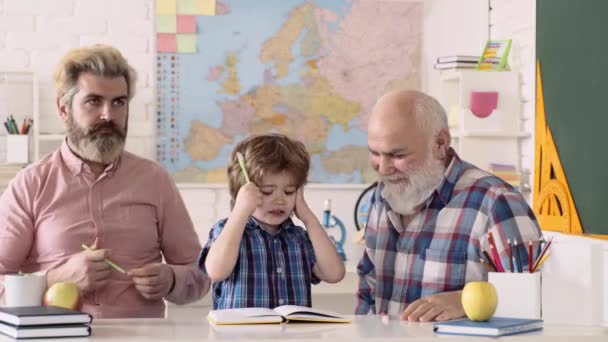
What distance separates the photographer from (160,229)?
3.02 metres

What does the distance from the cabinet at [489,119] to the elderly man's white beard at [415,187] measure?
2.07m

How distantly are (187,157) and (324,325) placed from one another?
10.3ft

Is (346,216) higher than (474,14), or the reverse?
(474,14)

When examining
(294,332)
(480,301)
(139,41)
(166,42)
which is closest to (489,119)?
(166,42)

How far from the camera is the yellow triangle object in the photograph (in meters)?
4.05

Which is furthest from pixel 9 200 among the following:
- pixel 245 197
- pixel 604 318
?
pixel 604 318

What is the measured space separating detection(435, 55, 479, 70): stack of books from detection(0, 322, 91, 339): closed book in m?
3.17

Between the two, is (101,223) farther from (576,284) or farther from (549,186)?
(549,186)

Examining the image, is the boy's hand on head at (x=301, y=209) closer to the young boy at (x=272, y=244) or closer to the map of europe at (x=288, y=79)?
the young boy at (x=272, y=244)

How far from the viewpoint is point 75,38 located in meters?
4.93

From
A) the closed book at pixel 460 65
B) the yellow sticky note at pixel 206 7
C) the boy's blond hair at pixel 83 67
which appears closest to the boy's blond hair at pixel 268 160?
the boy's blond hair at pixel 83 67

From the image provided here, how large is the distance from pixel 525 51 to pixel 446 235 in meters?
2.27

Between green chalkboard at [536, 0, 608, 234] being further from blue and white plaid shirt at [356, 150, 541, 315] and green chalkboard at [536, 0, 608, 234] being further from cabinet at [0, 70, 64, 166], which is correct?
cabinet at [0, 70, 64, 166]

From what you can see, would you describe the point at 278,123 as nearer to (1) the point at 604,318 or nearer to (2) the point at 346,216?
(2) the point at 346,216
